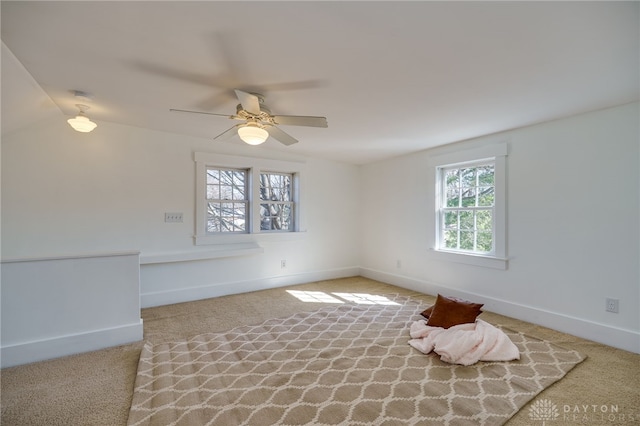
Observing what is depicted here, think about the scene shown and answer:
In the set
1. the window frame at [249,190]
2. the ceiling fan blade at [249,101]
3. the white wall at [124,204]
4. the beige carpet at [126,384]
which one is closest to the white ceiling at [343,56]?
the ceiling fan blade at [249,101]

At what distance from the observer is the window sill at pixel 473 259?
3.48 m

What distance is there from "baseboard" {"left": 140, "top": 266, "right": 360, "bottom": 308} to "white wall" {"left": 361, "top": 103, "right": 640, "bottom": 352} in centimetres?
202

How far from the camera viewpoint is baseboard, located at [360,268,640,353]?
2.59m

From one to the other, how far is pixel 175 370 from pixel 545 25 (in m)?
3.36

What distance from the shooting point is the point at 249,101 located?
7.16 feet

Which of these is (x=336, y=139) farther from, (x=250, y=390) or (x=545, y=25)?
(x=250, y=390)

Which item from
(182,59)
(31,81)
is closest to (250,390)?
(182,59)

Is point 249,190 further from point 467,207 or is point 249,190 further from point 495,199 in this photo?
point 495,199

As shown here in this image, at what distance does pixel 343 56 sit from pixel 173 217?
3.16 metres

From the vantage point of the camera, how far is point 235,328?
314 cm

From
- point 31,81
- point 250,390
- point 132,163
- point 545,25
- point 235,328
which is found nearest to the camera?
point 545,25

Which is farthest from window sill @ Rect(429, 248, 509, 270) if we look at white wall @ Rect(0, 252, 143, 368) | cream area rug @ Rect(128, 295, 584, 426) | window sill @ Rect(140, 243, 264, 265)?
white wall @ Rect(0, 252, 143, 368)

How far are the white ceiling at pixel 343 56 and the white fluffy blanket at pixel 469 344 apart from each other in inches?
81.1

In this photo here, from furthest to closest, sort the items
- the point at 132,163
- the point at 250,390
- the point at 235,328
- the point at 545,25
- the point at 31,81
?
the point at 132,163
the point at 235,328
the point at 31,81
the point at 250,390
the point at 545,25
